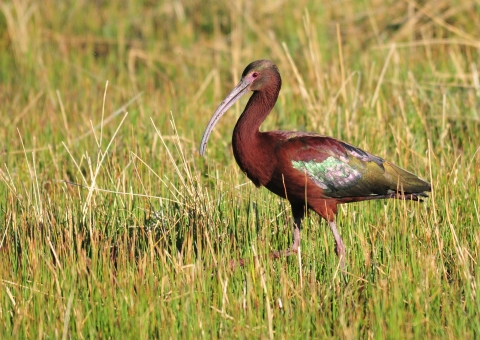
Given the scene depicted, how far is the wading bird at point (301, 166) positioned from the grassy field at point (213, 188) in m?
0.16

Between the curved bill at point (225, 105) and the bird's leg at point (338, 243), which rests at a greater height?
the curved bill at point (225, 105)

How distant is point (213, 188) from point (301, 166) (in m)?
1.30

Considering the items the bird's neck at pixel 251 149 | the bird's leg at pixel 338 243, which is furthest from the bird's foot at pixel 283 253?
the bird's neck at pixel 251 149

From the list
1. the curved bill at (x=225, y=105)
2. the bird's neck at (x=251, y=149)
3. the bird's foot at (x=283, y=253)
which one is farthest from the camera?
the curved bill at (x=225, y=105)

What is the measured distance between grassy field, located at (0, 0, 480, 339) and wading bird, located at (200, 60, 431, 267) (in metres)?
0.16

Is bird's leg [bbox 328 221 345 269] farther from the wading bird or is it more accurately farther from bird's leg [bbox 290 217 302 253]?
bird's leg [bbox 290 217 302 253]

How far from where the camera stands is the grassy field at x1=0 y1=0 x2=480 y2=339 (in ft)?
12.7

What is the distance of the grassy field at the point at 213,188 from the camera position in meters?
3.87

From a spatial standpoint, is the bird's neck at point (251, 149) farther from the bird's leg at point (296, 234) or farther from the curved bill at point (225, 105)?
the bird's leg at point (296, 234)

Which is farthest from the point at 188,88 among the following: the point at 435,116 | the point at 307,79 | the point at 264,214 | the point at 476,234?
the point at 476,234

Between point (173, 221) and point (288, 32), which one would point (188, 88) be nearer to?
point (288, 32)

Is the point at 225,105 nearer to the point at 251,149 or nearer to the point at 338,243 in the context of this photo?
the point at 251,149

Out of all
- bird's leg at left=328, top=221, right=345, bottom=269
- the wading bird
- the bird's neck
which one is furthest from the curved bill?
bird's leg at left=328, top=221, right=345, bottom=269

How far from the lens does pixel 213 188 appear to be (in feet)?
19.9
